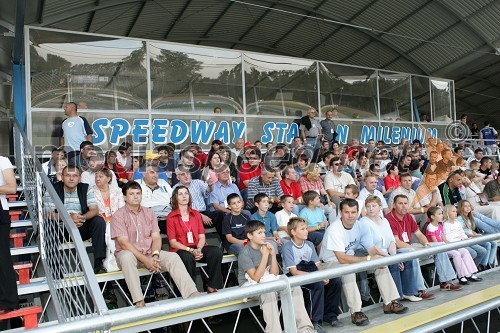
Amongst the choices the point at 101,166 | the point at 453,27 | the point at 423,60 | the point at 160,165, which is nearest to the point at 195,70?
the point at 160,165

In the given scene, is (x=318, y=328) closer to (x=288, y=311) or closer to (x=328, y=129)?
(x=288, y=311)

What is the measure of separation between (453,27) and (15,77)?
1700cm

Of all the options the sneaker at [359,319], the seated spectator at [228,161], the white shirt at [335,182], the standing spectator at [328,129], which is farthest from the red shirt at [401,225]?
the standing spectator at [328,129]

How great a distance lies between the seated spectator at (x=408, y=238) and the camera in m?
5.82

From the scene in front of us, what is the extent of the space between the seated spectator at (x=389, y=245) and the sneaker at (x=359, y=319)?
0.70m

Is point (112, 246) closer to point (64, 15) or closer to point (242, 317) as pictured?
point (242, 317)

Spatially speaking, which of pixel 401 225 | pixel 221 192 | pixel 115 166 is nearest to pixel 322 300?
pixel 401 225

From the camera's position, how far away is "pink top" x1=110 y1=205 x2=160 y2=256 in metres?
4.79

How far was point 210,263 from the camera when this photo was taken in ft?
16.6

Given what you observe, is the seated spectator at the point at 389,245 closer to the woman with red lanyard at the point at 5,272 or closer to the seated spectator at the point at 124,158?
the woman with red lanyard at the point at 5,272

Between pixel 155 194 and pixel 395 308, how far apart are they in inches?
134

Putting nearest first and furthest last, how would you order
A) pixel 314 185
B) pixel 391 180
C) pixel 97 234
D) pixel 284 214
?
pixel 97 234, pixel 284 214, pixel 314 185, pixel 391 180

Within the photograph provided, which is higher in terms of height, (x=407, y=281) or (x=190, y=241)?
(x=190, y=241)

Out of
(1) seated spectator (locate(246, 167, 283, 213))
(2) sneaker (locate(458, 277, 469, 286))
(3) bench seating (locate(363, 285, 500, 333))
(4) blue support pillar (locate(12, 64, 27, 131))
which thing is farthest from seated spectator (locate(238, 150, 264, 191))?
(4) blue support pillar (locate(12, 64, 27, 131))
